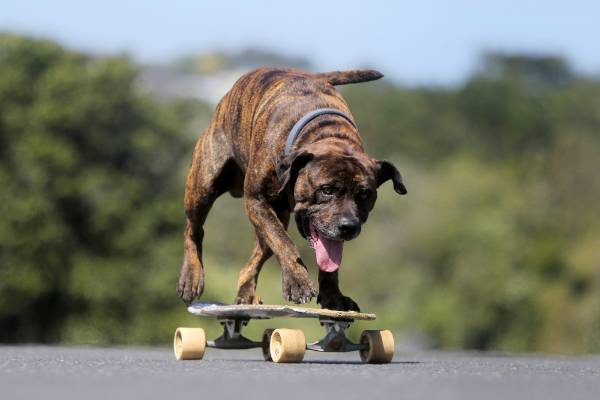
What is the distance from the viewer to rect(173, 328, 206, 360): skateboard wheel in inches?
323

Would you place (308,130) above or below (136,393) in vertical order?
above

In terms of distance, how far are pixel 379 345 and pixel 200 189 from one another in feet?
6.94

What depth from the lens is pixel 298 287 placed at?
7871mm

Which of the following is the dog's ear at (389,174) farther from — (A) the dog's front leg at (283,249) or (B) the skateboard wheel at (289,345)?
(B) the skateboard wheel at (289,345)

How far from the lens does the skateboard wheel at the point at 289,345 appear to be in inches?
301

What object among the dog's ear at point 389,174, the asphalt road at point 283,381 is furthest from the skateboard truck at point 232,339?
the dog's ear at point 389,174

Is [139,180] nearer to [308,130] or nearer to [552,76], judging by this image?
[308,130]

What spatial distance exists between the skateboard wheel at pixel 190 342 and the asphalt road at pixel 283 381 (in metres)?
0.41

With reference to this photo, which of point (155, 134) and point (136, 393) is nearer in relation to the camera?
point (136, 393)

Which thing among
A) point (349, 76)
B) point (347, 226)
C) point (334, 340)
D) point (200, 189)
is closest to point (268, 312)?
point (334, 340)

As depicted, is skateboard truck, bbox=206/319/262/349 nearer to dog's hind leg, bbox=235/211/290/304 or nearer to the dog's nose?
dog's hind leg, bbox=235/211/290/304

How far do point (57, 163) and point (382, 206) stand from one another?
48.7 feet

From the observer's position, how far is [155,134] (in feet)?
106

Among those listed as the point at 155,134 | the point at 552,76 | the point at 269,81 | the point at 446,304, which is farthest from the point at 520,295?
the point at 552,76
